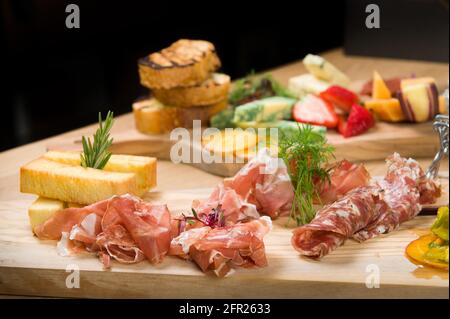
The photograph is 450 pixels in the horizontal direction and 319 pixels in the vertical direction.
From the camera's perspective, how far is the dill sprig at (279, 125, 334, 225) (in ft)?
7.89

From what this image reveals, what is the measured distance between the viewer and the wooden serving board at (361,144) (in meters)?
3.00

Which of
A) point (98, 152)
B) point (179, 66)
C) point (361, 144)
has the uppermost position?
point (179, 66)

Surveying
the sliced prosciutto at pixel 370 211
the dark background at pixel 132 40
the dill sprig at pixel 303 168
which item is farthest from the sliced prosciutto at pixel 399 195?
the dark background at pixel 132 40

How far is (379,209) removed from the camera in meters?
2.37

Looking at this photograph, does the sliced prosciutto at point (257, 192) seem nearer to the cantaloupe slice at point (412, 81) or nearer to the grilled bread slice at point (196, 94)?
the grilled bread slice at point (196, 94)

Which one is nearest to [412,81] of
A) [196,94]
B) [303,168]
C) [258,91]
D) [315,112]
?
[315,112]

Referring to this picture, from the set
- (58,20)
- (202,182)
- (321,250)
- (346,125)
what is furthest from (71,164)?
(58,20)

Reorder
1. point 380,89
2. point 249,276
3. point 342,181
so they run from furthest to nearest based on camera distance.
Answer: point 380,89
point 342,181
point 249,276

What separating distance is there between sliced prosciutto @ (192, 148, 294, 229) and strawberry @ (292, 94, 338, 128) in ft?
2.18

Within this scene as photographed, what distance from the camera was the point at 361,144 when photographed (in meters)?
3.00

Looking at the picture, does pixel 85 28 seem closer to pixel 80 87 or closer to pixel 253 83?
pixel 80 87

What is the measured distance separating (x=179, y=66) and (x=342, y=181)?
77 centimetres

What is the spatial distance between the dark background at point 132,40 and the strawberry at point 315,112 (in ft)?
3.50

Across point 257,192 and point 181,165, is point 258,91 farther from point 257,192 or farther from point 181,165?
point 257,192
